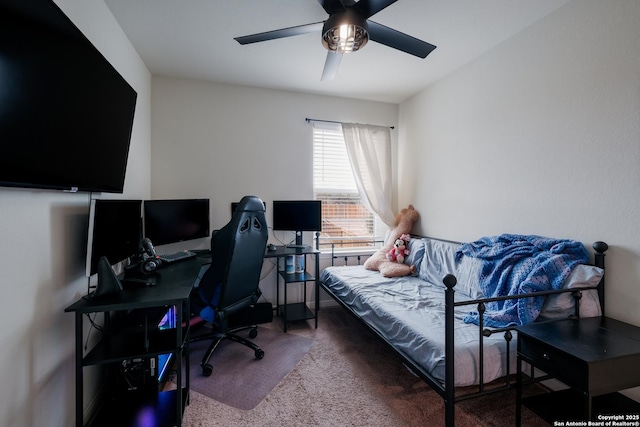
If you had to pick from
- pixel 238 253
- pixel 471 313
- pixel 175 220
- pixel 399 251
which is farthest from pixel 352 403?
pixel 175 220

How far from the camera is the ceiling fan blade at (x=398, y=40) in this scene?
175 cm

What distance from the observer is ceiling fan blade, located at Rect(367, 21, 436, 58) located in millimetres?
1754

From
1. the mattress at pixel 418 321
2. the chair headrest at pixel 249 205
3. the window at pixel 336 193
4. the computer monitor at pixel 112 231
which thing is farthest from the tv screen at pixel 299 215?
the computer monitor at pixel 112 231

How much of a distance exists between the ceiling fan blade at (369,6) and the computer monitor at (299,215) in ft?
6.29

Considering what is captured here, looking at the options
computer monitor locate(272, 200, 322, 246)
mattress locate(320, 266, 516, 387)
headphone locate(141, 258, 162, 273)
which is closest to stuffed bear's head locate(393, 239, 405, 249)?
mattress locate(320, 266, 516, 387)

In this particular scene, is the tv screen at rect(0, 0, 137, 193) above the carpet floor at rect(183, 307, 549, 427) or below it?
above

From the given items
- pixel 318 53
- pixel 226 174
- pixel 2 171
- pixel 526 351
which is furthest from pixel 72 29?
pixel 526 351

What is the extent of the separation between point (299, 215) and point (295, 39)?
5.58 ft

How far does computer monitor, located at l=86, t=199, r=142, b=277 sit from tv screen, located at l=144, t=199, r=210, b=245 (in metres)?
0.36

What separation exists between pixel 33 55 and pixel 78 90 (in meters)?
0.29

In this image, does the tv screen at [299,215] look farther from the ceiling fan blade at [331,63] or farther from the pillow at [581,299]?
the pillow at [581,299]

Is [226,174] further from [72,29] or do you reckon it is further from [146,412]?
[146,412]

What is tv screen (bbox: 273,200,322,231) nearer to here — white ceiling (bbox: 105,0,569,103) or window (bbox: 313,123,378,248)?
window (bbox: 313,123,378,248)

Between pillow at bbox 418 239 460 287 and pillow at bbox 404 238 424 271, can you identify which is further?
pillow at bbox 404 238 424 271
